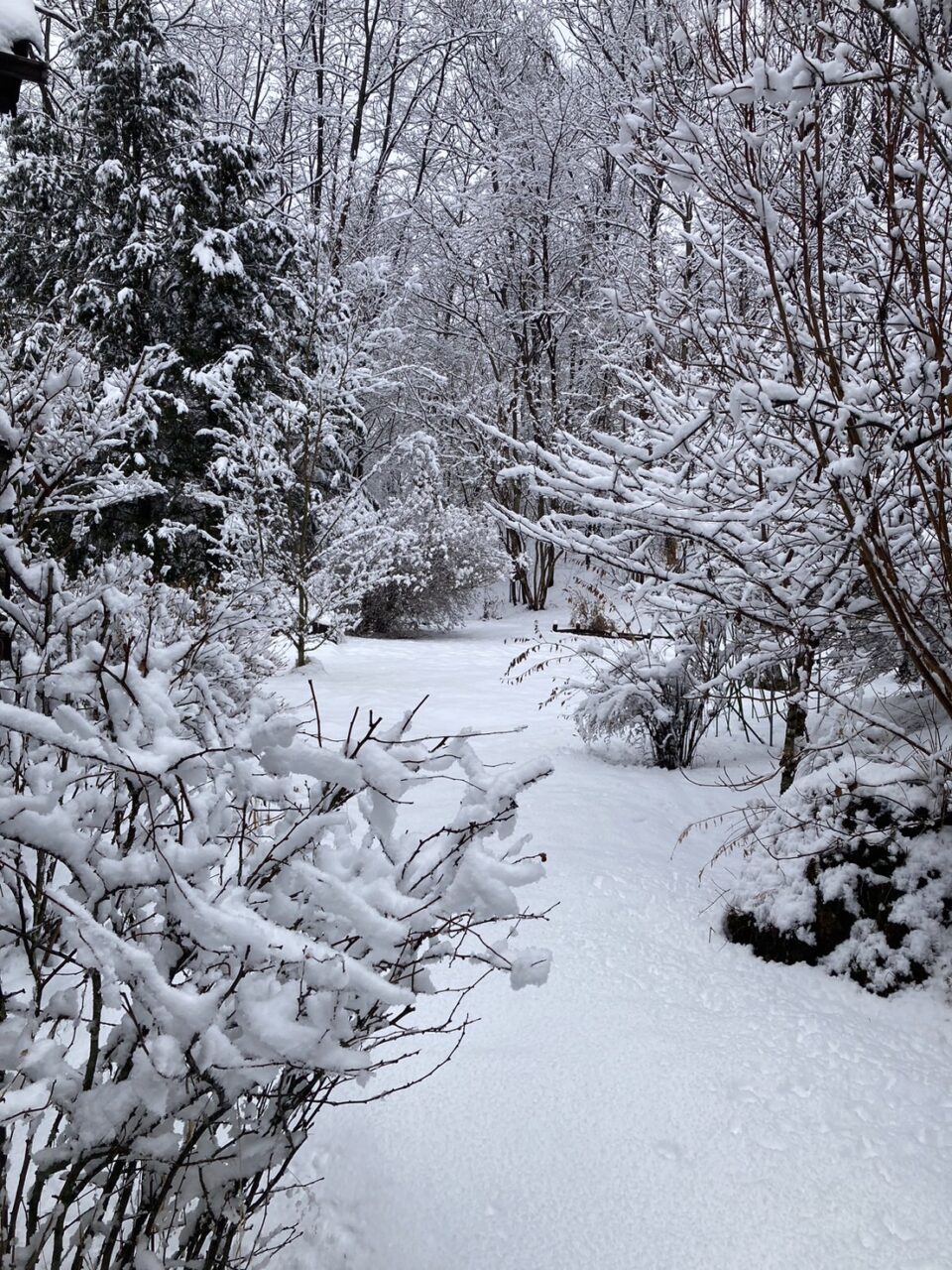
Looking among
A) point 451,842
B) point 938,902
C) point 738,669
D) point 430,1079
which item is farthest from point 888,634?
point 451,842

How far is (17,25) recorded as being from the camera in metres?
2.18

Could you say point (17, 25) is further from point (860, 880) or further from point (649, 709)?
point (649, 709)

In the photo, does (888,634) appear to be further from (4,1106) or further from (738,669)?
(4,1106)

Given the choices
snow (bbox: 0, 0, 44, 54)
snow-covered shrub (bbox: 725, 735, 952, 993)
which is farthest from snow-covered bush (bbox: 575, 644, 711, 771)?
snow (bbox: 0, 0, 44, 54)

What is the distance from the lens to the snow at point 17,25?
2.16 m

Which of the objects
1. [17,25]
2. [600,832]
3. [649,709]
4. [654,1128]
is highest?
[17,25]

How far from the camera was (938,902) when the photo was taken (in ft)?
8.04

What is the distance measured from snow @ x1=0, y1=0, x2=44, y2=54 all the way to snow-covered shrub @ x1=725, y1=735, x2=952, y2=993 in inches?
126

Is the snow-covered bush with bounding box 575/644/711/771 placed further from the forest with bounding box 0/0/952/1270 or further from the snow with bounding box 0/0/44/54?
the snow with bounding box 0/0/44/54

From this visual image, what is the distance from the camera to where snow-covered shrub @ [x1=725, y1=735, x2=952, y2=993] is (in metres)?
2.46

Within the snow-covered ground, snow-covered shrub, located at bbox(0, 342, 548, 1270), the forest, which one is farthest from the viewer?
the snow-covered ground

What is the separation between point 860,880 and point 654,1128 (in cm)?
114

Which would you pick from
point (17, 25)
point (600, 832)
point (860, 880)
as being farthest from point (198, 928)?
point (600, 832)

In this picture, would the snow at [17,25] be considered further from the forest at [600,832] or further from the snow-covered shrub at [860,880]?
the snow-covered shrub at [860,880]
